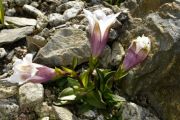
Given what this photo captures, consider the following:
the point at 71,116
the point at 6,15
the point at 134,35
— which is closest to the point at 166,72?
the point at 134,35

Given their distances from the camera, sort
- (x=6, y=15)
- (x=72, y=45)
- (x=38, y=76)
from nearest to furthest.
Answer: (x=38, y=76) < (x=72, y=45) < (x=6, y=15)

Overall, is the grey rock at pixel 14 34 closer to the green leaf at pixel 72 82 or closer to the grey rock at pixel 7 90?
the grey rock at pixel 7 90

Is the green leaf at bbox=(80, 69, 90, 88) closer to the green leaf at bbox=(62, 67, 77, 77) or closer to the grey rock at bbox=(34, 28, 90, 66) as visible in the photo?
the green leaf at bbox=(62, 67, 77, 77)

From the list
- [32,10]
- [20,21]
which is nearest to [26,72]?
[20,21]

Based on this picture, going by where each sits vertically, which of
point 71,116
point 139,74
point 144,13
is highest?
point 144,13

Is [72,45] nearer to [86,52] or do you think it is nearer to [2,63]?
[86,52]

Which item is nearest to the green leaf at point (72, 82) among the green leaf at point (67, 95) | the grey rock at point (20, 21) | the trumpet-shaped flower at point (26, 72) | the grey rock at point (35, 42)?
the green leaf at point (67, 95)

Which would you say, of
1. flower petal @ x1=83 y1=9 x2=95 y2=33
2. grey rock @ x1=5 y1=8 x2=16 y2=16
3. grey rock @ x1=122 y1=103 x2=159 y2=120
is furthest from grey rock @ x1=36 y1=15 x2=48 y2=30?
grey rock @ x1=122 y1=103 x2=159 y2=120
